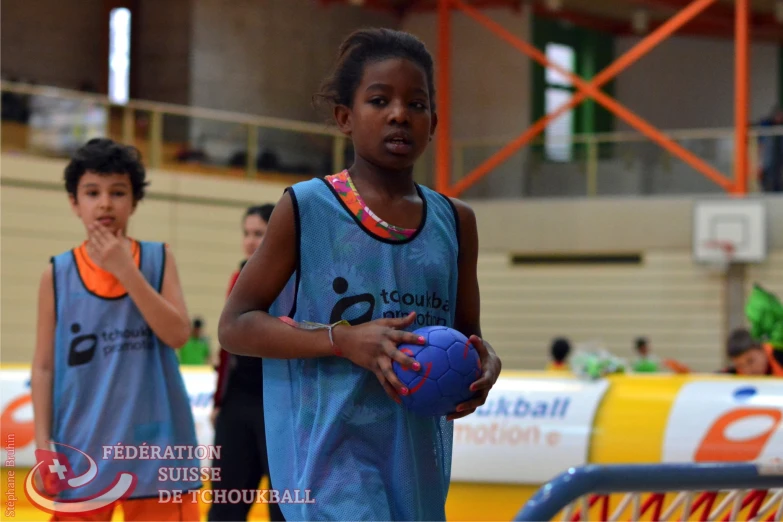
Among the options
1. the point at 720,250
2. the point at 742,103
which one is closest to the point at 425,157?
the point at 720,250

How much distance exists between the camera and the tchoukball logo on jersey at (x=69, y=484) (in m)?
3.50

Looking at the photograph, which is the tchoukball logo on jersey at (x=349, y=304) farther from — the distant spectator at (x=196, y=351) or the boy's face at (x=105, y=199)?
the distant spectator at (x=196, y=351)

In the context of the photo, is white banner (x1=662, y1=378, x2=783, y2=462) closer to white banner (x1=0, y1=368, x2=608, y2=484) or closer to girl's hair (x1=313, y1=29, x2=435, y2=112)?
white banner (x1=0, y1=368, x2=608, y2=484)

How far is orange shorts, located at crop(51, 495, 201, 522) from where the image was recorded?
351cm

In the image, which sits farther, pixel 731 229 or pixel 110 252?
pixel 731 229

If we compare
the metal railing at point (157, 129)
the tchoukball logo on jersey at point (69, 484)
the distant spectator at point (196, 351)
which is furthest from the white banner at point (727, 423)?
the metal railing at point (157, 129)

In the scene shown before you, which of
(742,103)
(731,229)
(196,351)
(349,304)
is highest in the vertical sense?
(742,103)

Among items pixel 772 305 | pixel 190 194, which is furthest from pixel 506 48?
pixel 772 305

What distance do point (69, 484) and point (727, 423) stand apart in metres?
3.54

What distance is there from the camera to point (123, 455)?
352 centimetres

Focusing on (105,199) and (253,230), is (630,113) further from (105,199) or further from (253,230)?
(105,199)

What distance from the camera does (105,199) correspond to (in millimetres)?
3639

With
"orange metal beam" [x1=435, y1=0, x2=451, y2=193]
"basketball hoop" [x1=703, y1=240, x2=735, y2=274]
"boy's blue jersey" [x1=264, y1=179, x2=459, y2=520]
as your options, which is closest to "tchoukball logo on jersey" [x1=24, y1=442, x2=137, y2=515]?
"boy's blue jersey" [x1=264, y1=179, x2=459, y2=520]

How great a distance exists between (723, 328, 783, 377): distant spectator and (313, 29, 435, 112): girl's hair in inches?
198
